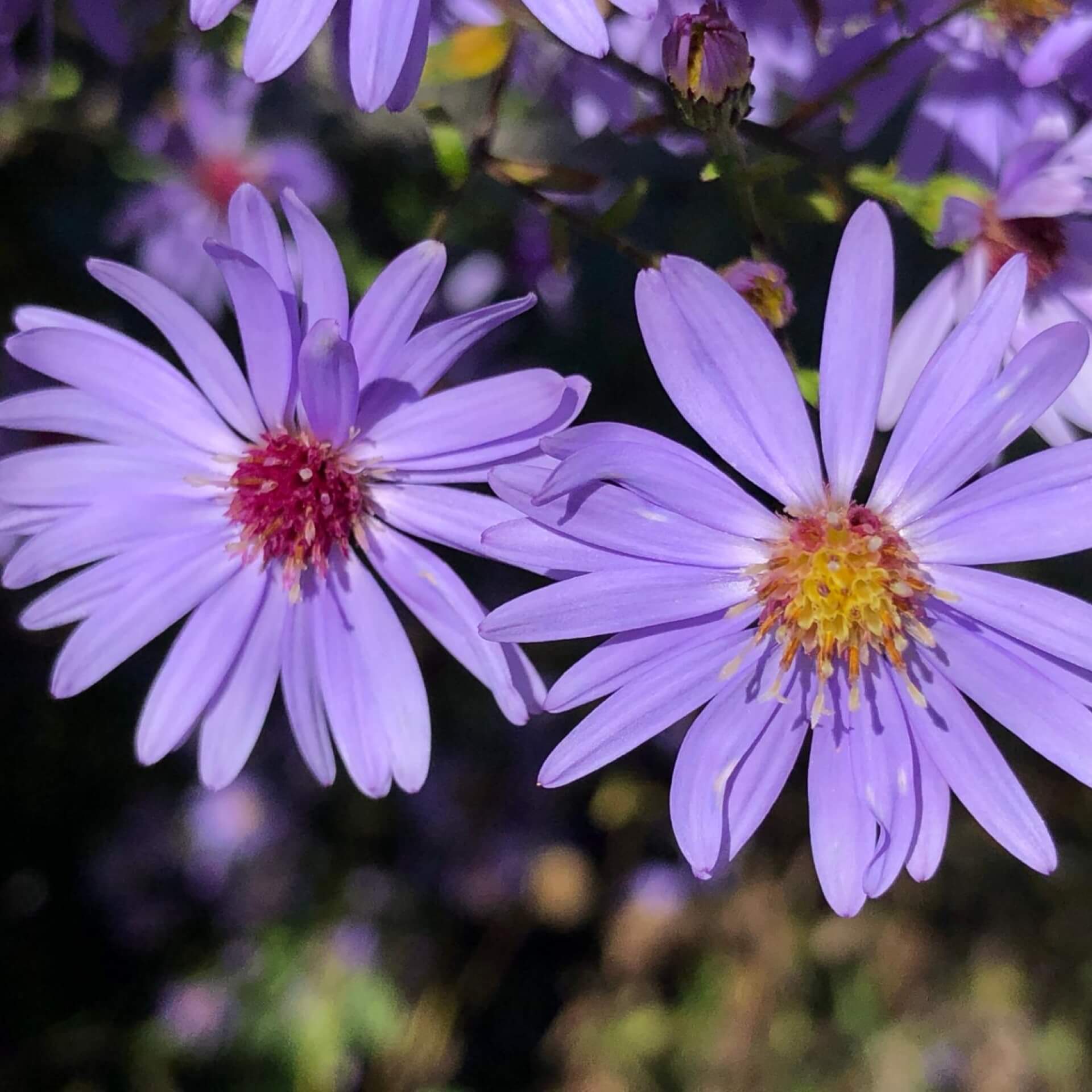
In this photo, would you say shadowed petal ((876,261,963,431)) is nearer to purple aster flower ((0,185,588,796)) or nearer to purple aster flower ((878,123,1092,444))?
purple aster flower ((878,123,1092,444))

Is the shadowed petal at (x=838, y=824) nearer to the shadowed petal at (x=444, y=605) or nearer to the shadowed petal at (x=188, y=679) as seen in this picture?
the shadowed petal at (x=444, y=605)

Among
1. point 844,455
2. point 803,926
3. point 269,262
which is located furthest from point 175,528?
point 803,926

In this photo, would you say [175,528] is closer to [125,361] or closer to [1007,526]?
[125,361]

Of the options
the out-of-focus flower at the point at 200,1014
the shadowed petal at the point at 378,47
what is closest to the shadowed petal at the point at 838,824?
the shadowed petal at the point at 378,47

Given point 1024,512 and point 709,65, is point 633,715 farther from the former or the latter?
point 709,65

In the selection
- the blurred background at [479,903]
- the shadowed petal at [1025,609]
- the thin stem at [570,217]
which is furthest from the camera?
the blurred background at [479,903]

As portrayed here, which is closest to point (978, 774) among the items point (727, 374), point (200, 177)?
point (727, 374)
